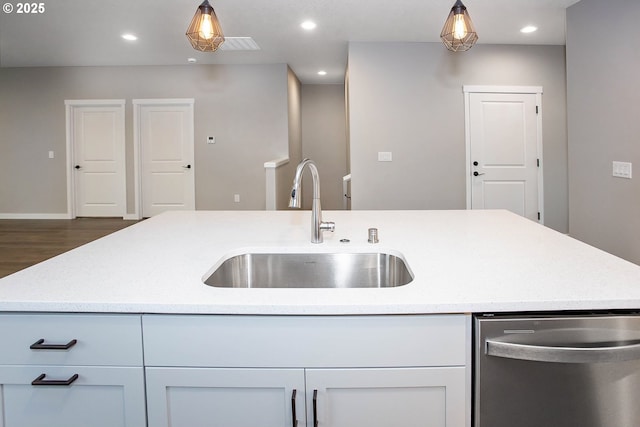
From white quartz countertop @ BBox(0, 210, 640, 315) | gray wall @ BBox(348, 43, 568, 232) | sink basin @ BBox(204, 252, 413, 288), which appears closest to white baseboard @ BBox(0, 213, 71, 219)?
gray wall @ BBox(348, 43, 568, 232)

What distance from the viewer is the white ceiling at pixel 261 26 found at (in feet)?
13.9

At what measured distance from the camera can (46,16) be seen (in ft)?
15.1

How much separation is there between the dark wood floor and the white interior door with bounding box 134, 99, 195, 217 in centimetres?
70

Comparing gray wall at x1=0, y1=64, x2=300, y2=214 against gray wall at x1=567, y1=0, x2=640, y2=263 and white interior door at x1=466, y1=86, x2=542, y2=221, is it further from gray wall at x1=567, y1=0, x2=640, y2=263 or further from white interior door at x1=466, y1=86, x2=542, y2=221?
gray wall at x1=567, y1=0, x2=640, y2=263

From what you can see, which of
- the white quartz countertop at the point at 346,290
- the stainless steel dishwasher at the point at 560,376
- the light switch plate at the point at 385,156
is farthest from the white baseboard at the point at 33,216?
the stainless steel dishwasher at the point at 560,376

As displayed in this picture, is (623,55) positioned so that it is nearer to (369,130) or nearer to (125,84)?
(369,130)

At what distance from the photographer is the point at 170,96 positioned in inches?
275

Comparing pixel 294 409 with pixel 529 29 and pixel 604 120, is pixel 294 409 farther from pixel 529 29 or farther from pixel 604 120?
pixel 529 29

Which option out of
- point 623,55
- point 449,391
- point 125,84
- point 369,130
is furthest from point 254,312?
point 125,84

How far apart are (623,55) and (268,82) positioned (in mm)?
4637

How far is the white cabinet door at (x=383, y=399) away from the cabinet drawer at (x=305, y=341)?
0.09 ft

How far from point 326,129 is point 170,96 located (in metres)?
2.98

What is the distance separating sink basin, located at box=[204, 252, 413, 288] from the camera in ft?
5.29

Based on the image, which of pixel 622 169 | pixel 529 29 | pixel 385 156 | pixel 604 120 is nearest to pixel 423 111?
pixel 385 156
